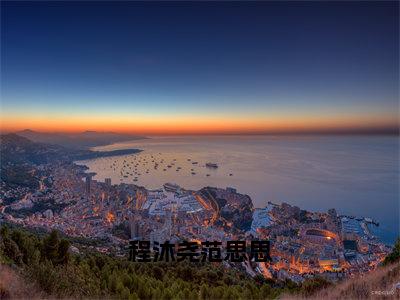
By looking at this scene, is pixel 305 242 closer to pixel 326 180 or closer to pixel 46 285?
pixel 46 285

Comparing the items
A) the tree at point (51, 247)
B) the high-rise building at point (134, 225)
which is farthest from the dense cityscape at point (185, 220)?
the tree at point (51, 247)

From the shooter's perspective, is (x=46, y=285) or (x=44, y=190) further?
(x=44, y=190)

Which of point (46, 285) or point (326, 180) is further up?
point (46, 285)

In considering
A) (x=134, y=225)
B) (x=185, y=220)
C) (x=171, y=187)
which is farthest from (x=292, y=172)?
(x=134, y=225)

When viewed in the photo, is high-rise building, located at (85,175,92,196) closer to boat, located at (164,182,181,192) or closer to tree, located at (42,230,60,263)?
boat, located at (164,182,181,192)

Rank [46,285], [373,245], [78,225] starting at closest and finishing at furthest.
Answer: [46,285] → [373,245] → [78,225]

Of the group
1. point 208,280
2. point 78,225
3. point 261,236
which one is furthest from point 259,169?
point 208,280

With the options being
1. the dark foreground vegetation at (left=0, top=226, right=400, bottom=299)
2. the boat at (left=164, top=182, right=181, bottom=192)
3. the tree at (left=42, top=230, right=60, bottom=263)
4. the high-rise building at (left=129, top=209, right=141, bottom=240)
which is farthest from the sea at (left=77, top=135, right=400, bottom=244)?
the tree at (left=42, top=230, right=60, bottom=263)

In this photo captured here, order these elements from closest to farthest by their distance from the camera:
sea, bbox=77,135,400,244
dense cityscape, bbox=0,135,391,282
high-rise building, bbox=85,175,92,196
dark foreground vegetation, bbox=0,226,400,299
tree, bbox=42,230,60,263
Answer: dark foreground vegetation, bbox=0,226,400,299 < tree, bbox=42,230,60,263 < dense cityscape, bbox=0,135,391,282 < sea, bbox=77,135,400,244 < high-rise building, bbox=85,175,92,196

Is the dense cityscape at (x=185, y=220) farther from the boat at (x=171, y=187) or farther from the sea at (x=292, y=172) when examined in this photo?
the sea at (x=292, y=172)

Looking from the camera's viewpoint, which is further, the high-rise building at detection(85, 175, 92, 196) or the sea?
the high-rise building at detection(85, 175, 92, 196)
